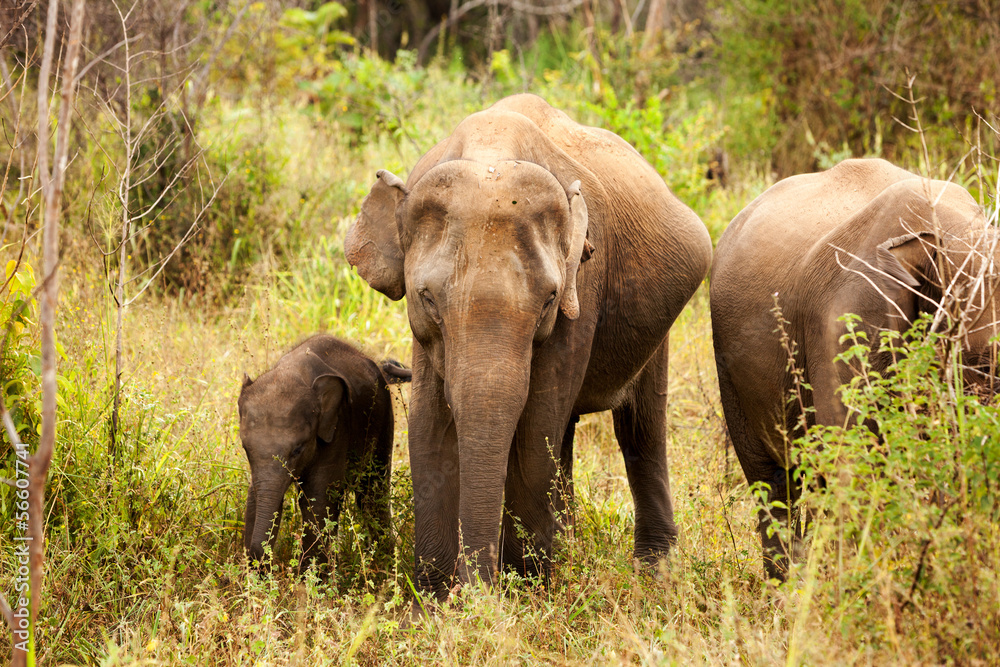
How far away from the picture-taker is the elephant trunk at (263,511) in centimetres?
438

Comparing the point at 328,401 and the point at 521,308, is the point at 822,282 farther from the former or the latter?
the point at 328,401

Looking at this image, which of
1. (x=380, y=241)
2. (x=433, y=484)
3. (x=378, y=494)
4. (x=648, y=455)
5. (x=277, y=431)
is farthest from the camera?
(x=648, y=455)

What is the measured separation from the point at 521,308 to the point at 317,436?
1639 millimetres

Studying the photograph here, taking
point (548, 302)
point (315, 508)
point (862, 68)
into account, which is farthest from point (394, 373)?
point (862, 68)

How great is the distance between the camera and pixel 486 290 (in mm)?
3449

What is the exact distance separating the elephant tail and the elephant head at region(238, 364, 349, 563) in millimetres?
405

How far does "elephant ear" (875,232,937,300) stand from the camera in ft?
11.6

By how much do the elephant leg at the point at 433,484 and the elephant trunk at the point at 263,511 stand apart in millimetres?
644

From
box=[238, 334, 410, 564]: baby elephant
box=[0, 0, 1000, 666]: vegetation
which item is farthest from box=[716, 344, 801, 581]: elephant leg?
box=[238, 334, 410, 564]: baby elephant

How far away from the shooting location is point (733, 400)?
506 centimetres

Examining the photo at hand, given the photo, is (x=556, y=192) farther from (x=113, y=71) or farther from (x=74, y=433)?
(x=113, y=71)

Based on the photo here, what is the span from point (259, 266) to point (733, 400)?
4.30 meters

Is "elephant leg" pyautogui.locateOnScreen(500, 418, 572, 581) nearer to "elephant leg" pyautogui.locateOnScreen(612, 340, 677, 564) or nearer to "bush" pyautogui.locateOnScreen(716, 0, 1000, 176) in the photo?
"elephant leg" pyautogui.locateOnScreen(612, 340, 677, 564)

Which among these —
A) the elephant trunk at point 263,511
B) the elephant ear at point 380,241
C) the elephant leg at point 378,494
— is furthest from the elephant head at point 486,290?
the elephant leg at point 378,494
